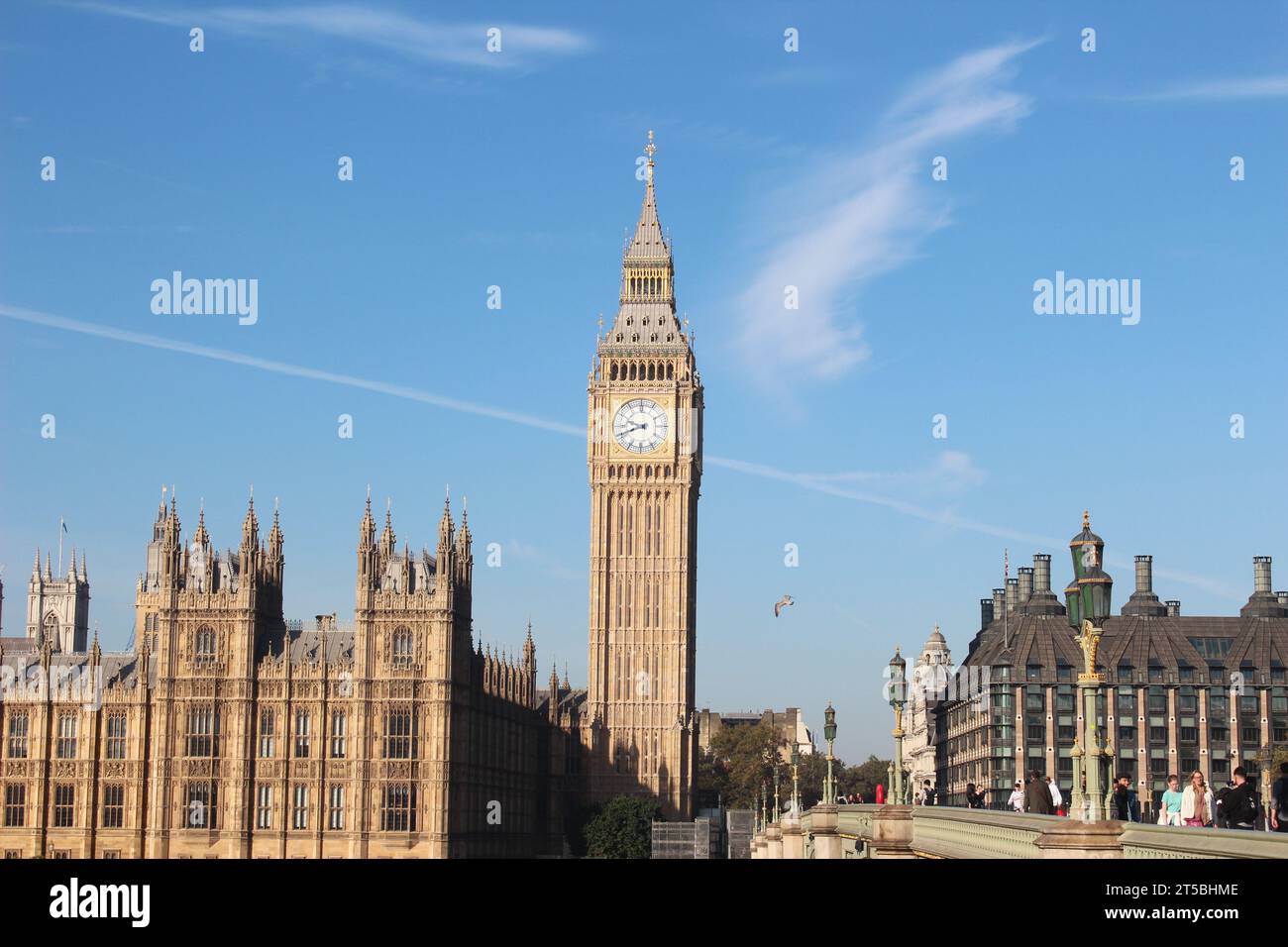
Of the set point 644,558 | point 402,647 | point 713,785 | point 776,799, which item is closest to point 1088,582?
point 776,799

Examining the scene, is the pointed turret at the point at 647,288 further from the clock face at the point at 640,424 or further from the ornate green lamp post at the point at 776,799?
the ornate green lamp post at the point at 776,799

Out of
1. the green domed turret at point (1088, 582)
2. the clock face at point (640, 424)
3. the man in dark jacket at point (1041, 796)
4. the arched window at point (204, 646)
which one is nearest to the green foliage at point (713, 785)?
the clock face at point (640, 424)

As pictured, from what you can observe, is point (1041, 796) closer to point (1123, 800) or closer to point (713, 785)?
point (1123, 800)

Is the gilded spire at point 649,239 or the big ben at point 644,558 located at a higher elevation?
the gilded spire at point 649,239

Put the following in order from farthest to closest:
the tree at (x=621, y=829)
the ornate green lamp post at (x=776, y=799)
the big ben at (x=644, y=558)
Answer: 1. the big ben at (x=644, y=558)
2. the tree at (x=621, y=829)
3. the ornate green lamp post at (x=776, y=799)

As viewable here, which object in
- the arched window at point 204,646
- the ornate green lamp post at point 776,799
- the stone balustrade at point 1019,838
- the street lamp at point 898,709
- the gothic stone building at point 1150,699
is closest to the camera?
the stone balustrade at point 1019,838
